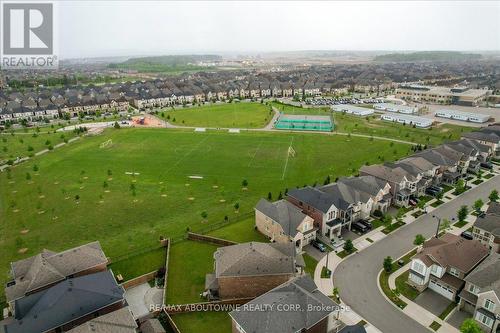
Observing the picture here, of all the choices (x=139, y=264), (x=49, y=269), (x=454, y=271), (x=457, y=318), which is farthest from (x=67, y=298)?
(x=454, y=271)

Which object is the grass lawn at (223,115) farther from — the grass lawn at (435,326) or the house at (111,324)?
the house at (111,324)

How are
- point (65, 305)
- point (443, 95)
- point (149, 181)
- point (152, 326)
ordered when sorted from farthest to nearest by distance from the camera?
point (443, 95)
point (149, 181)
point (65, 305)
point (152, 326)

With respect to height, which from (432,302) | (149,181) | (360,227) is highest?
(149,181)

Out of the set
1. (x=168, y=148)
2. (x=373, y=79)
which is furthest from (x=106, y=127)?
(x=373, y=79)

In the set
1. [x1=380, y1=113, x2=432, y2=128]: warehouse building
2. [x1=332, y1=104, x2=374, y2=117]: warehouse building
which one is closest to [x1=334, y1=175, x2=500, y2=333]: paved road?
[x1=380, y1=113, x2=432, y2=128]: warehouse building

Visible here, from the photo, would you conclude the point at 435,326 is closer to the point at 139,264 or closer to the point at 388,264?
the point at 388,264
